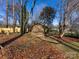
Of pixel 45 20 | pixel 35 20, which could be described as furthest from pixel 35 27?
pixel 35 20

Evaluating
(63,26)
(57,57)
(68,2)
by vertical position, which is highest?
(68,2)

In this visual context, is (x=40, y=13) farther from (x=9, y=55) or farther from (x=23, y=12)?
(x=9, y=55)

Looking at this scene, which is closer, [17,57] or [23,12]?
[17,57]

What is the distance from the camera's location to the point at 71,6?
70.7ft

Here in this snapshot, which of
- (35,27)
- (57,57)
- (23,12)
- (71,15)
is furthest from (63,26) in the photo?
(57,57)

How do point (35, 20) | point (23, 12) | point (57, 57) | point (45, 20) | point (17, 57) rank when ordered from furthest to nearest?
point (35, 20) < point (45, 20) < point (23, 12) < point (57, 57) < point (17, 57)

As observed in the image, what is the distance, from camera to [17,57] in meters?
7.71

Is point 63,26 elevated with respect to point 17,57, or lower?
elevated

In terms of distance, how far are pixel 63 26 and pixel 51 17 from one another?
1677cm

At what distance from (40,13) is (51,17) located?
3.87m

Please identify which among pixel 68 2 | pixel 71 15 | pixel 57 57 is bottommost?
pixel 57 57

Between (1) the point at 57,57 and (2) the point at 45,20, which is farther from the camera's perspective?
(2) the point at 45,20

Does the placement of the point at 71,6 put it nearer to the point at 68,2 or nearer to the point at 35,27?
the point at 68,2

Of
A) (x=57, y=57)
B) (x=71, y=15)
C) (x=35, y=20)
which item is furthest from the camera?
(x=35, y=20)
